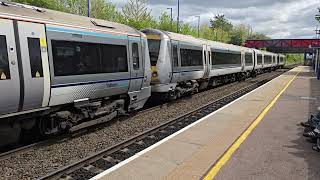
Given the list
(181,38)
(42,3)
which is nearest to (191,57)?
(181,38)

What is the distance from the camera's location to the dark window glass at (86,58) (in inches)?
326

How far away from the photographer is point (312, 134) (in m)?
8.42

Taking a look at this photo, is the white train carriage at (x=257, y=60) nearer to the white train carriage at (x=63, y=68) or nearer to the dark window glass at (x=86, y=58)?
the white train carriage at (x=63, y=68)

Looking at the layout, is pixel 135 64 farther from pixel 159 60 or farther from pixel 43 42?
pixel 43 42

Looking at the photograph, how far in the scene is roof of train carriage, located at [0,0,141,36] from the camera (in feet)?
23.2

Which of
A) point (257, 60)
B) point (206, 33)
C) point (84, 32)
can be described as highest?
point (206, 33)

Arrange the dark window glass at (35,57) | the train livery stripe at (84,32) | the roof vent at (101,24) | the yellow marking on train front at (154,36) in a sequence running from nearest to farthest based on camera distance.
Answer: the dark window glass at (35,57)
the train livery stripe at (84,32)
the roof vent at (101,24)
the yellow marking on train front at (154,36)

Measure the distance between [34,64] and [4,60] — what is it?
29.9 inches

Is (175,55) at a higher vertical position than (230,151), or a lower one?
higher

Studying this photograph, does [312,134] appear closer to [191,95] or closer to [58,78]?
[58,78]

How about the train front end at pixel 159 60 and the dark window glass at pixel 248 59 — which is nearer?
the train front end at pixel 159 60

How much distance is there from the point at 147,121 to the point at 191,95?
769 centimetres

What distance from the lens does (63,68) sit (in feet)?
27.5

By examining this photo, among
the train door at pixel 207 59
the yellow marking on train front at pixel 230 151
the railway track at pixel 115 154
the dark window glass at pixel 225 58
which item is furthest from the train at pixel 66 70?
the dark window glass at pixel 225 58
